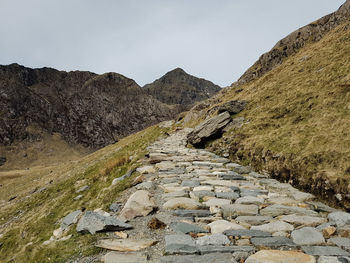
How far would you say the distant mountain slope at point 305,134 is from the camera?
24.3 feet

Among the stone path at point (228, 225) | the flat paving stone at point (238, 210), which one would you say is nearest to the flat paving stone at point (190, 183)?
the stone path at point (228, 225)

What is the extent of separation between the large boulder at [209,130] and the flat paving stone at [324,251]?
1257cm

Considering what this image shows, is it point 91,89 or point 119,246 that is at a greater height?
point 91,89

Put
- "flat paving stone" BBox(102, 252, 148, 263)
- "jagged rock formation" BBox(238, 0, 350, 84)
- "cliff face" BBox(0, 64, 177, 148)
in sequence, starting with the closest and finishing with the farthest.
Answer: "flat paving stone" BBox(102, 252, 148, 263) → "jagged rock formation" BBox(238, 0, 350, 84) → "cliff face" BBox(0, 64, 177, 148)

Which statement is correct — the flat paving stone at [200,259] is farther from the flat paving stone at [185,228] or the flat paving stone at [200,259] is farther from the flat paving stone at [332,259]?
the flat paving stone at [332,259]

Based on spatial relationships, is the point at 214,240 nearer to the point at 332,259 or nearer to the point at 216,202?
the point at 332,259

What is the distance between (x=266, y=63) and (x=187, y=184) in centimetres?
5245

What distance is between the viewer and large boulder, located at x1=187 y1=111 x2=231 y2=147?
16359mm

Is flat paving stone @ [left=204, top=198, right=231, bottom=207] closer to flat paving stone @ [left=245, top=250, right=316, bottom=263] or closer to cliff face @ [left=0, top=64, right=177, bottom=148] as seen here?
flat paving stone @ [left=245, top=250, right=316, bottom=263]

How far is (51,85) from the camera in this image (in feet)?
Result: 516

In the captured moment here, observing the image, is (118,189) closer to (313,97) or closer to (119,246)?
(119,246)

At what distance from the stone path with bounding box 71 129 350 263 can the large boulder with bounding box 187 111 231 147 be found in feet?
28.2

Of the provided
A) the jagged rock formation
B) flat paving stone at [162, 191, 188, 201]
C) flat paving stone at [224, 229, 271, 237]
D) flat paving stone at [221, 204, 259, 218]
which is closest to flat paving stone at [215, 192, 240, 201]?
flat paving stone at [221, 204, 259, 218]

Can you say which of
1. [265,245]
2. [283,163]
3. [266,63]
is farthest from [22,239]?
[266,63]
